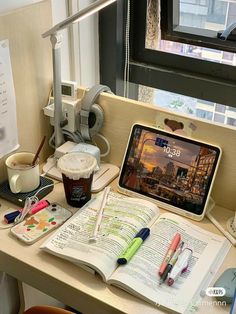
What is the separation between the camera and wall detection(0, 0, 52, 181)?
114 cm

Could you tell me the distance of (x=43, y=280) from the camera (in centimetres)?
99

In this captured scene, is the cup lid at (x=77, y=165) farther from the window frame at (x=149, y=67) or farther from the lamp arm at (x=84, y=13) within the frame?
the window frame at (x=149, y=67)

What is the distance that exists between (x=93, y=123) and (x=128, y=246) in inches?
16.4

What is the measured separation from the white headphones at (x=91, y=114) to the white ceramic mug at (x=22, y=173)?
6.8 inches

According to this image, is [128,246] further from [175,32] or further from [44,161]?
[175,32]

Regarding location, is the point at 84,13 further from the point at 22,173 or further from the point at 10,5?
the point at 22,173

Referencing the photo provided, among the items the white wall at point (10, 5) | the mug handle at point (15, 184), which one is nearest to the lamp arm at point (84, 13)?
the white wall at point (10, 5)

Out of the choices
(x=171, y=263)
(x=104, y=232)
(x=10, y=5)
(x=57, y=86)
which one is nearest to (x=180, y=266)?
(x=171, y=263)

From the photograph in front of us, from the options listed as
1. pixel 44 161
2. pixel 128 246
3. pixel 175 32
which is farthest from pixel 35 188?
pixel 175 32

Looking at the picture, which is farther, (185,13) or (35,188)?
(185,13)

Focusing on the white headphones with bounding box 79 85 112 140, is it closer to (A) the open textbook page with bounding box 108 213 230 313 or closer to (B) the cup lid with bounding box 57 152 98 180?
(B) the cup lid with bounding box 57 152 98 180

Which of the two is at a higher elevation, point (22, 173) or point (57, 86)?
point (57, 86)

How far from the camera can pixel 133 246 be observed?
1.01 metres

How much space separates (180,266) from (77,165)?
360mm
